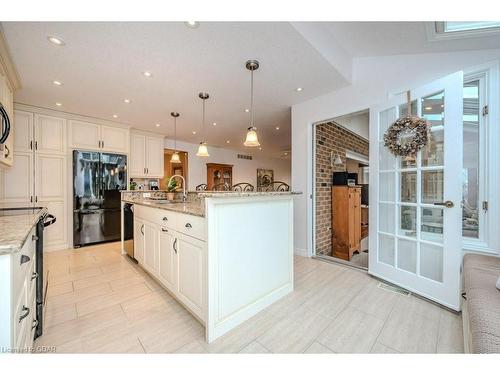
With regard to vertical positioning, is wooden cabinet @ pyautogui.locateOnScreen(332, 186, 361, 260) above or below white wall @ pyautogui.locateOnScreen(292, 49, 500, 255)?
below

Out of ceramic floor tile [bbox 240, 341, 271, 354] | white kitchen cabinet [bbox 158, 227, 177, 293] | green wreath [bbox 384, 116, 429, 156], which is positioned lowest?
ceramic floor tile [bbox 240, 341, 271, 354]

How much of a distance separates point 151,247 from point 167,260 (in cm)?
48

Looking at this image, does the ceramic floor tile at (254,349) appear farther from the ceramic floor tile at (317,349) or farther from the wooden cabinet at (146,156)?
the wooden cabinet at (146,156)

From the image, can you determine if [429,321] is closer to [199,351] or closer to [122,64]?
[199,351]

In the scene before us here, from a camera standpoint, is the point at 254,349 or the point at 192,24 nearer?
the point at 254,349

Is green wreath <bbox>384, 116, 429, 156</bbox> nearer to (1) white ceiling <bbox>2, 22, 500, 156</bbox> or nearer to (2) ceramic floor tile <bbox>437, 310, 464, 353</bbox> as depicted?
(1) white ceiling <bbox>2, 22, 500, 156</bbox>

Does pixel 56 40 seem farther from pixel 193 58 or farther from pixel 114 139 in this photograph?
pixel 114 139

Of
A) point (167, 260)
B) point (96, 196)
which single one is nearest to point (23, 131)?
point (96, 196)

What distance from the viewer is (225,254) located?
1.49m

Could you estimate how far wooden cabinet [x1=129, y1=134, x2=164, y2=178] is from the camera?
4.66m

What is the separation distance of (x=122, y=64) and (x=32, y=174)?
272cm

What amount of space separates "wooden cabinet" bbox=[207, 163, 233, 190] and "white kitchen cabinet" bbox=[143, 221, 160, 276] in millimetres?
4090

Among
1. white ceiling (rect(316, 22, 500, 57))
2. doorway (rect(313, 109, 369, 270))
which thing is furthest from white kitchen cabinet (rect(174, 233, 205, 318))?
white ceiling (rect(316, 22, 500, 57))
